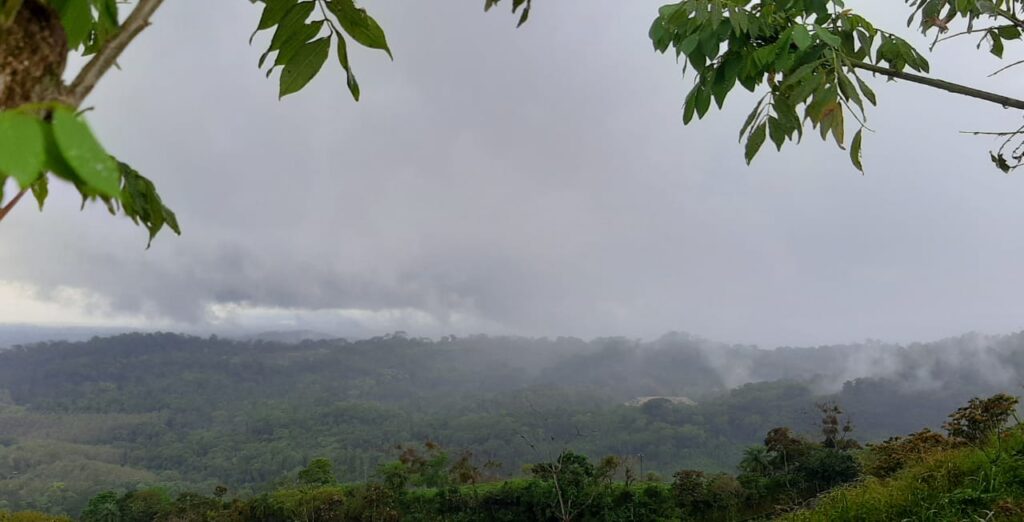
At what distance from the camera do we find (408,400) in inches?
4439

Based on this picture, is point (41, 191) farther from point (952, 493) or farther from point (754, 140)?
point (952, 493)

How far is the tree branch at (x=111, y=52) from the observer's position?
1.59 feet

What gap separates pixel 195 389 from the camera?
111 meters

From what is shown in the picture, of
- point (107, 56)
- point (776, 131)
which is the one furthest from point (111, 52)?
point (776, 131)

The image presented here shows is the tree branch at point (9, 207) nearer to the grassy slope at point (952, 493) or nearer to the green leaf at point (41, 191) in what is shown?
the green leaf at point (41, 191)

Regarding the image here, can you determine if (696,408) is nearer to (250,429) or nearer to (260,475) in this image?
(260,475)

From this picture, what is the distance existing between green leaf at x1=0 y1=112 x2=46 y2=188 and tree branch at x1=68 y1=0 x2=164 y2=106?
18 centimetres

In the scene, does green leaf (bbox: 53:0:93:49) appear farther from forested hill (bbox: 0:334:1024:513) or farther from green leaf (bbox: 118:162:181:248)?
forested hill (bbox: 0:334:1024:513)

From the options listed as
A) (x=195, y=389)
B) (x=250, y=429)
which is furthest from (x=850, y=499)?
(x=195, y=389)

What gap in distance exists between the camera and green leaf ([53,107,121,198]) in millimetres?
315

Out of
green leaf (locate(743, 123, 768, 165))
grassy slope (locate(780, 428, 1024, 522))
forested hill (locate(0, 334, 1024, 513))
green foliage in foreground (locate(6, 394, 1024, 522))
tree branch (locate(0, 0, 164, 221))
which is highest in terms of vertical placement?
green leaf (locate(743, 123, 768, 165))

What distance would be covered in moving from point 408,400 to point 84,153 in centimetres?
11807

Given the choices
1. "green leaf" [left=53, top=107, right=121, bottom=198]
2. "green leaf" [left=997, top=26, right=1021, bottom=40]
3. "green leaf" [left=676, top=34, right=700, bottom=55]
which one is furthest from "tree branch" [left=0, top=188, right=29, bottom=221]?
"green leaf" [left=997, top=26, right=1021, bottom=40]

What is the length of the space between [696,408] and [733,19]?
8484cm
